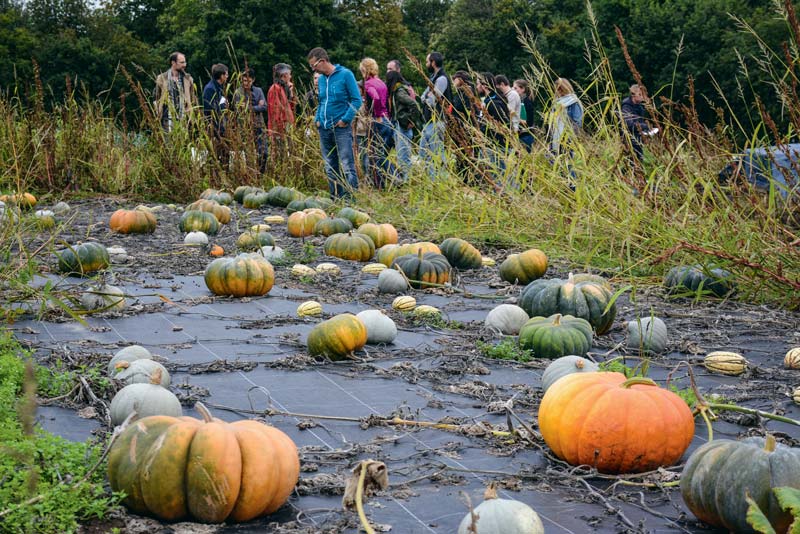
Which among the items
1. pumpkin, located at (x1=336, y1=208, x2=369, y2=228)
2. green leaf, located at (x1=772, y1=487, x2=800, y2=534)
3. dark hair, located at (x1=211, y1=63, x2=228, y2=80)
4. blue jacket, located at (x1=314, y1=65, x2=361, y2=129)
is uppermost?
dark hair, located at (x1=211, y1=63, x2=228, y2=80)

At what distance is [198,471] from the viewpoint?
7.41 ft

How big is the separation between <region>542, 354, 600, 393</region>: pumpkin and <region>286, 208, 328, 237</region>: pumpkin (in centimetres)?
553

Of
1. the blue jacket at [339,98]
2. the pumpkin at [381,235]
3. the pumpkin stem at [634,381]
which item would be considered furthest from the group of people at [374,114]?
the pumpkin stem at [634,381]

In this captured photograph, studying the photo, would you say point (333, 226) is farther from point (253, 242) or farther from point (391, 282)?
point (391, 282)

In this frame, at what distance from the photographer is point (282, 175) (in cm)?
1302

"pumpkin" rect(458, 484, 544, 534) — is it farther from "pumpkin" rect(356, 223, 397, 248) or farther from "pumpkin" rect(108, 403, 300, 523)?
"pumpkin" rect(356, 223, 397, 248)

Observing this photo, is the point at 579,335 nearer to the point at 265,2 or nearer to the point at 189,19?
the point at 265,2

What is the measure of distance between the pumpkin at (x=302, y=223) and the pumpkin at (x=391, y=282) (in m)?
2.97

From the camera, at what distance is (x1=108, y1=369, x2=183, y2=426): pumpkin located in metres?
2.82

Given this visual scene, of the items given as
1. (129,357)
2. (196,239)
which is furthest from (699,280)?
(196,239)

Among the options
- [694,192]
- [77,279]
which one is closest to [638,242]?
[694,192]

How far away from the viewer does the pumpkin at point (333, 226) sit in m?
8.52

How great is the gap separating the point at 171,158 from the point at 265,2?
23739mm

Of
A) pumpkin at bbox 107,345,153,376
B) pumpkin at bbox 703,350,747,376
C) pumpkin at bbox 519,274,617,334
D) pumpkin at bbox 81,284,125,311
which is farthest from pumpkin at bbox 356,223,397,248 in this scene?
pumpkin at bbox 107,345,153,376
